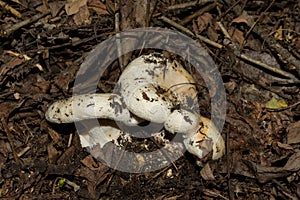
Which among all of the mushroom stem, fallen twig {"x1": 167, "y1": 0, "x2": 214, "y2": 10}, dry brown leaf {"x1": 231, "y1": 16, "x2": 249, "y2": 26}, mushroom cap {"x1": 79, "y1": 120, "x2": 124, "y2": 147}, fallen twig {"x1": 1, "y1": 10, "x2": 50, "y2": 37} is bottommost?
mushroom cap {"x1": 79, "y1": 120, "x2": 124, "y2": 147}

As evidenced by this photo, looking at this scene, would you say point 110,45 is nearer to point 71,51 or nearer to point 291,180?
point 71,51

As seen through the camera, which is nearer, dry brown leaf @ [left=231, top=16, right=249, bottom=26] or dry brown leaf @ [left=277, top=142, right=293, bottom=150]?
dry brown leaf @ [left=277, top=142, right=293, bottom=150]

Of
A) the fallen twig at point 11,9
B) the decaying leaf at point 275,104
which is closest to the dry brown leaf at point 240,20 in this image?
the decaying leaf at point 275,104

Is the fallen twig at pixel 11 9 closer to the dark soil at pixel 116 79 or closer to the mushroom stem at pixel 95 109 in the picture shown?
the dark soil at pixel 116 79

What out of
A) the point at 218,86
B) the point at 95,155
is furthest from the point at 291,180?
the point at 95,155

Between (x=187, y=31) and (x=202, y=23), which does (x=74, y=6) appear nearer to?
(x=187, y=31)

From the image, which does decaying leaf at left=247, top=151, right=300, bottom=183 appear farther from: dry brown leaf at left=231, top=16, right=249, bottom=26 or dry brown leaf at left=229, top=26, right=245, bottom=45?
dry brown leaf at left=231, top=16, right=249, bottom=26

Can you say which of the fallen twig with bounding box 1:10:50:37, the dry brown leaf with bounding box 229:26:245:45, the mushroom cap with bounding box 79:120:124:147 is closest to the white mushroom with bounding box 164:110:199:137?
the mushroom cap with bounding box 79:120:124:147
